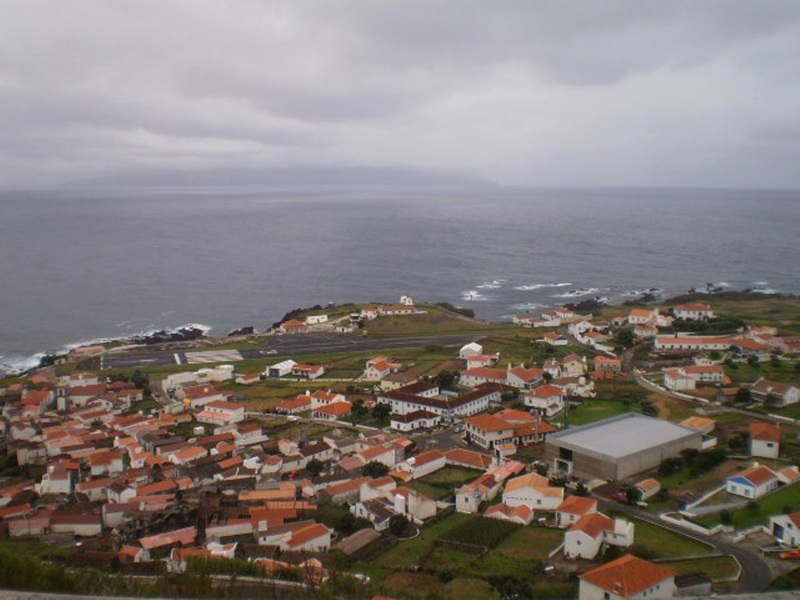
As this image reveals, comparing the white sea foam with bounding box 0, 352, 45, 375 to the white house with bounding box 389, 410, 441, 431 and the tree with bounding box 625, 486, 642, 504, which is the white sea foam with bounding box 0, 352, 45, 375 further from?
the tree with bounding box 625, 486, 642, 504

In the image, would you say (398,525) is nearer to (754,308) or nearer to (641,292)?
(754,308)

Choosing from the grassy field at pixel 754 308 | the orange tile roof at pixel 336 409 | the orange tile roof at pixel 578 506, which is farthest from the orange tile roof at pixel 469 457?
the grassy field at pixel 754 308

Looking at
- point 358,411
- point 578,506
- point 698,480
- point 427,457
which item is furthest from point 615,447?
point 358,411

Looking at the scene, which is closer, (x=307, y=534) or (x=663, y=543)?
(x=663, y=543)

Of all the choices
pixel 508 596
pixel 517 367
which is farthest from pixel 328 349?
pixel 508 596

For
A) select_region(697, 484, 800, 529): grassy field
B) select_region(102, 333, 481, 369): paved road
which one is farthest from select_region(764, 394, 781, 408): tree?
select_region(102, 333, 481, 369): paved road
